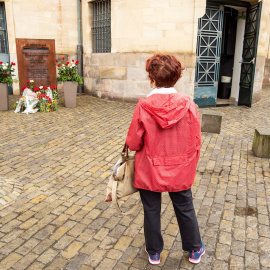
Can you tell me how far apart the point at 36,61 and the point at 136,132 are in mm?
8738

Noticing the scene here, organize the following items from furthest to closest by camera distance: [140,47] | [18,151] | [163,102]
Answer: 1. [140,47]
2. [18,151]
3. [163,102]

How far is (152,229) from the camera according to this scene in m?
2.60

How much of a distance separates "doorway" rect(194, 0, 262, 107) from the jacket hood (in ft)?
27.5

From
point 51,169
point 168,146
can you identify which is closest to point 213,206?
point 168,146

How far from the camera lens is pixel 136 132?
233 centimetres

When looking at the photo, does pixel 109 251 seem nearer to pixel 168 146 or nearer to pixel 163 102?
pixel 168 146

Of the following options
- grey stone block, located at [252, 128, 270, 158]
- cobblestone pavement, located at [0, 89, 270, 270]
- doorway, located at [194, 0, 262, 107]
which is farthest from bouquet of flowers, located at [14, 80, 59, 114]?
grey stone block, located at [252, 128, 270, 158]

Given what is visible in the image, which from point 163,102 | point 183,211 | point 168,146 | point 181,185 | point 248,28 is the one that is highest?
point 248,28

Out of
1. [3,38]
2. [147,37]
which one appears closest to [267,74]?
[147,37]

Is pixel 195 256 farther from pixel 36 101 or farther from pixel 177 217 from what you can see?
pixel 36 101

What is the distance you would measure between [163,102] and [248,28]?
32.1 feet

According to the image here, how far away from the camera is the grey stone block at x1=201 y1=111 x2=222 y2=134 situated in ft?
23.1

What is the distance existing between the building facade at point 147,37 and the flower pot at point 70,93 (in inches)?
72.0

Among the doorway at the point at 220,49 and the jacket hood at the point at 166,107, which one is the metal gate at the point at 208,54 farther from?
the jacket hood at the point at 166,107
